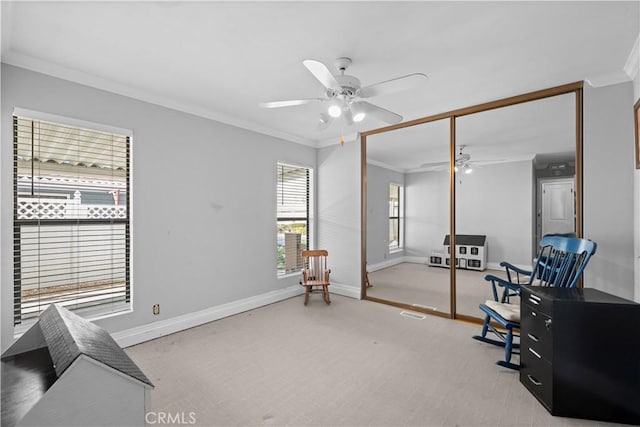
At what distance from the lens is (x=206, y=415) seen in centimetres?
198

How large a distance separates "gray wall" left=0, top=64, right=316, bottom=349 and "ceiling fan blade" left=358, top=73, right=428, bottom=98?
2.19 m

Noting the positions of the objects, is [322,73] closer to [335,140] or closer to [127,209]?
[127,209]

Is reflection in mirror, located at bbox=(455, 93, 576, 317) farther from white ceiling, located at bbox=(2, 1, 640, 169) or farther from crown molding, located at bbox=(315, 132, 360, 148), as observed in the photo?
crown molding, located at bbox=(315, 132, 360, 148)

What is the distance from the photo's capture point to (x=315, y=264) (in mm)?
4883

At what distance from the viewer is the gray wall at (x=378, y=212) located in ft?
15.9

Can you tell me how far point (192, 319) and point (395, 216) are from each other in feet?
10.6

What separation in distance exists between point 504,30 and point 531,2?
0.27 m

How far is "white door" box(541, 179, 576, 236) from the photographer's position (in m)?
2.97

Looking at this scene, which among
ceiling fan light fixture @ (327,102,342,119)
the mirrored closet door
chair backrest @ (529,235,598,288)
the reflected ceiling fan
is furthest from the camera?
the reflected ceiling fan

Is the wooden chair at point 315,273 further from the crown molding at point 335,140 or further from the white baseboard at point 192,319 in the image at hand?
the crown molding at point 335,140

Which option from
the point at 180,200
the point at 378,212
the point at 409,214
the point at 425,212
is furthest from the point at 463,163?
the point at 180,200

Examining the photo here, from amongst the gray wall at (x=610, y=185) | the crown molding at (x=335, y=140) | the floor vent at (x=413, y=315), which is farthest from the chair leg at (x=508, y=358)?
the crown molding at (x=335, y=140)

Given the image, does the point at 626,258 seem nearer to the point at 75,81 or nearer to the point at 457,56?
the point at 457,56

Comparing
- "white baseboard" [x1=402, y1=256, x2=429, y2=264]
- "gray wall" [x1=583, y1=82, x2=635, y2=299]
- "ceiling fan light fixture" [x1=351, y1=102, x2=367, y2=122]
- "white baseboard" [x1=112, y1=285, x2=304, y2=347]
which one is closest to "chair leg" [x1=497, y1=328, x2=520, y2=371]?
"gray wall" [x1=583, y1=82, x2=635, y2=299]
